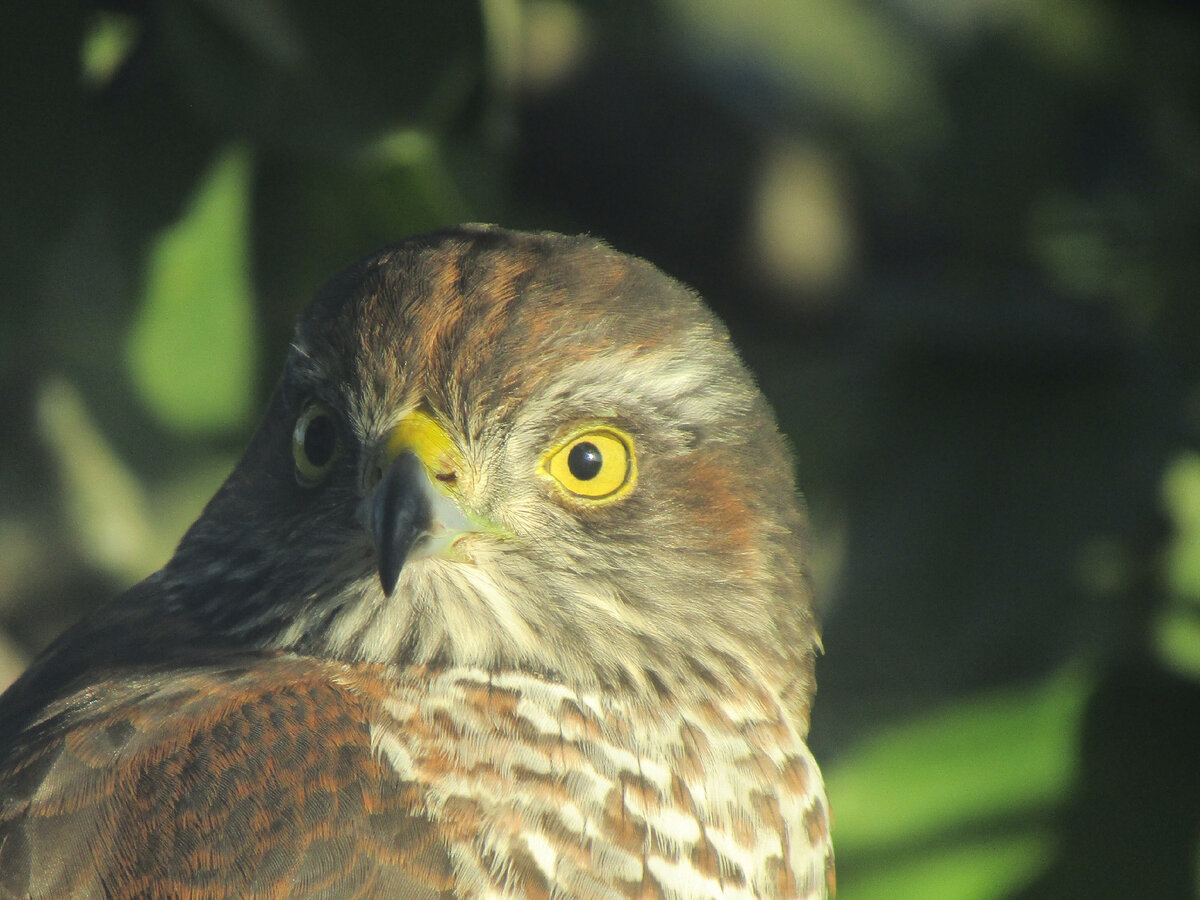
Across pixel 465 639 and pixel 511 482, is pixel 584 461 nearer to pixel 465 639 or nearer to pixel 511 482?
pixel 511 482

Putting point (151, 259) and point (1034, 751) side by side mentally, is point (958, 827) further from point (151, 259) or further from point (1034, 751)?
point (151, 259)

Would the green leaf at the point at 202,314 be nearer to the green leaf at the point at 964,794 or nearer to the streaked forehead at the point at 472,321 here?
the streaked forehead at the point at 472,321

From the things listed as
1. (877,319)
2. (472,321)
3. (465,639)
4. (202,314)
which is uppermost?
(877,319)

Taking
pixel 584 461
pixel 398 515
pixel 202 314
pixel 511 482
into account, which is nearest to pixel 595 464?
pixel 584 461

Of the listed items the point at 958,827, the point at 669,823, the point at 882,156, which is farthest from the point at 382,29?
the point at 958,827

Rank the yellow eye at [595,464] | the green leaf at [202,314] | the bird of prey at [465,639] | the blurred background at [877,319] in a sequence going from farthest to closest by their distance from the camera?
the green leaf at [202,314] < the blurred background at [877,319] < the yellow eye at [595,464] < the bird of prey at [465,639]

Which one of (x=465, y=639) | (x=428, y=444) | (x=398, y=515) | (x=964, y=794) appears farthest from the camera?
(x=964, y=794)

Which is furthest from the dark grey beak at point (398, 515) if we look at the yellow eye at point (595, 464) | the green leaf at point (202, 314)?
the green leaf at point (202, 314)

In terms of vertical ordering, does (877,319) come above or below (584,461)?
above
